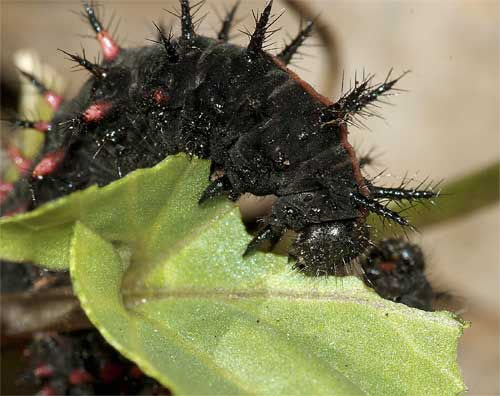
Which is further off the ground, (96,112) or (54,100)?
(96,112)

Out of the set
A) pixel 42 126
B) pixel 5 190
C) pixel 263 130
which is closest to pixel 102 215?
pixel 263 130

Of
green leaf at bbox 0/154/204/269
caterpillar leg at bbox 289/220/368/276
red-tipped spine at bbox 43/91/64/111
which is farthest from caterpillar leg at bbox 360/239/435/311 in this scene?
red-tipped spine at bbox 43/91/64/111

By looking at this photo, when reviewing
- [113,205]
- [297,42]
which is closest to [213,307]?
[113,205]

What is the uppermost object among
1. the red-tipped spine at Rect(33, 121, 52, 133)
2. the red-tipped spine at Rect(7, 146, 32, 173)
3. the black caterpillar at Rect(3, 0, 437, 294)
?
the black caterpillar at Rect(3, 0, 437, 294)

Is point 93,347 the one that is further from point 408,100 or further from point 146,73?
point 408,100

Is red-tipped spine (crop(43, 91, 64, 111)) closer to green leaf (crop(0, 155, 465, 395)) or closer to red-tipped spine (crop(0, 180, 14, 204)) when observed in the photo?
red-tipped spine (crop(0, 180, 14, 204))

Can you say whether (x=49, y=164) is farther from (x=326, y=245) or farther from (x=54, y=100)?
(x=326, y=245)

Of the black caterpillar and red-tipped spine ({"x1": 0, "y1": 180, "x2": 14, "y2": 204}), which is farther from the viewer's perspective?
red-tipped spine ({"x1": 0, "y1": 180, "x2": 14, "y2": 204})
